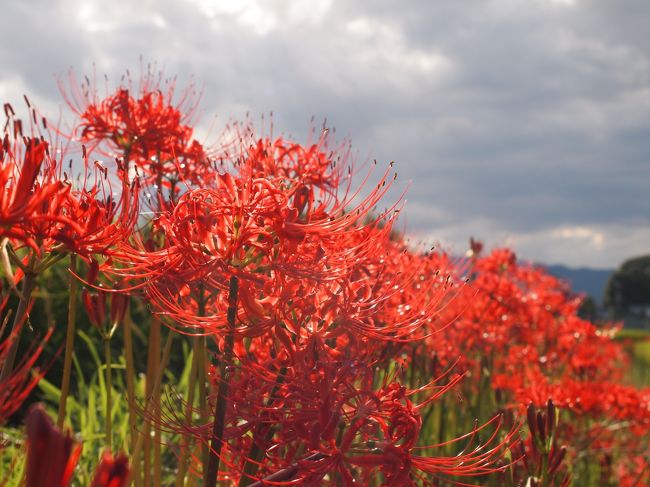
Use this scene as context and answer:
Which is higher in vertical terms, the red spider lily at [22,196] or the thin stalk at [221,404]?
the red spider lily at [22,196]

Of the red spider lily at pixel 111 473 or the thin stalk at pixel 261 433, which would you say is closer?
the red spider lily at pixel 111 473

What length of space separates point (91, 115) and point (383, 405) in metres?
1.96

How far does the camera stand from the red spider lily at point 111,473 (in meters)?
1.04

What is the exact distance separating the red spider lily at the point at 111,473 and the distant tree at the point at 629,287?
68.7 metres

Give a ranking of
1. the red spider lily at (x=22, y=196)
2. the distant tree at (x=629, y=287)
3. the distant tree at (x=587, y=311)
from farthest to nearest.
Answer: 1. the distant tree at (x=629, y=287)
2. the distant tree at (x=587, y=311)
3. the red spider lily at (x=22, y=196)

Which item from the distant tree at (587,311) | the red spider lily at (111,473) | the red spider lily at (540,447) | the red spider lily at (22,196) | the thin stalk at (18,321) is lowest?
the red spider lily at (540,447)

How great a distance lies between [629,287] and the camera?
220ft

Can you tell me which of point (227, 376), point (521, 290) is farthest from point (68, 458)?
point (521, 290)

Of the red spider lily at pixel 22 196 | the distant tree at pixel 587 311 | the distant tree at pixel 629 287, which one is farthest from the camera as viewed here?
the distant tree at pixel 629 287

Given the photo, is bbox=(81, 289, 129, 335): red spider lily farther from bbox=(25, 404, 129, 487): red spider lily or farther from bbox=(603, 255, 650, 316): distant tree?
bbox=(603, 255, 650, 316): distant tree

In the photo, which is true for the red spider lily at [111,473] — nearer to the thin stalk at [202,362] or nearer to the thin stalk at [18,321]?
the thin stalk at [18,321]

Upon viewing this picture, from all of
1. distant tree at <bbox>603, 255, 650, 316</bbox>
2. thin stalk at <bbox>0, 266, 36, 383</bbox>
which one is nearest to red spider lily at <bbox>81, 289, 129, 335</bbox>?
thin stalk at <bbox>0, 266, 36, 383</bbox>

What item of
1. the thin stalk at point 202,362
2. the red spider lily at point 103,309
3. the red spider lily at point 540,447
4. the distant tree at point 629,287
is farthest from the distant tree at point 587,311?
the distant tree at point 629,287

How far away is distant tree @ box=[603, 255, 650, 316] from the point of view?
6575 cm
